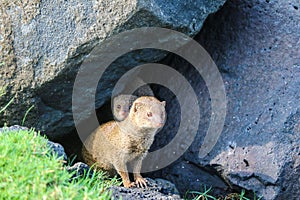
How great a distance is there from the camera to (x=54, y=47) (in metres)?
4.39

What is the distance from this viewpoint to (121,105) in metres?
5.00

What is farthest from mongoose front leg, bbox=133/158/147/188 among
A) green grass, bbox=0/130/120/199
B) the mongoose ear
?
green grass, bbox=0/130/120/199

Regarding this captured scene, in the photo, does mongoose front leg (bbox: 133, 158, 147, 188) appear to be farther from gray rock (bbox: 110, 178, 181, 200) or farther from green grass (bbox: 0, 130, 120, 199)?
green grass (bbox: 0, 130, 120, 199)

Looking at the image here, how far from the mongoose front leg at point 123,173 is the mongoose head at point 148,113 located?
388mm

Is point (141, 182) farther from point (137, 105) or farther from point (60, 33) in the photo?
point (60, 33)

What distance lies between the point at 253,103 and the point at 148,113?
0.88 meters

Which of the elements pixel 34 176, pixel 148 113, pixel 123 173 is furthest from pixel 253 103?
pixel 34 176

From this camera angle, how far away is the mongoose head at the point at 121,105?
4980 millimetres

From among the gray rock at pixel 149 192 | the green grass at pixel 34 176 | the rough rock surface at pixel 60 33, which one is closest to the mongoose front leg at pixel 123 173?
the gray rock at pixel 149 192

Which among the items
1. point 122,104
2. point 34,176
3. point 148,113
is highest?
point 122,104

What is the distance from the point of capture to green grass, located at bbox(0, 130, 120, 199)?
318 cm

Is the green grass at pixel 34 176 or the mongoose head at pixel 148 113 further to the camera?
the mongoose head at pixel 148 113

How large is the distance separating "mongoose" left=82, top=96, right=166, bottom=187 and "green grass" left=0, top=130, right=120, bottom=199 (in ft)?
3.49

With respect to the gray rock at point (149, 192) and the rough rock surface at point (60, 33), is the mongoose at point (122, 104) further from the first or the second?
the gray rock at point (149, 192)
